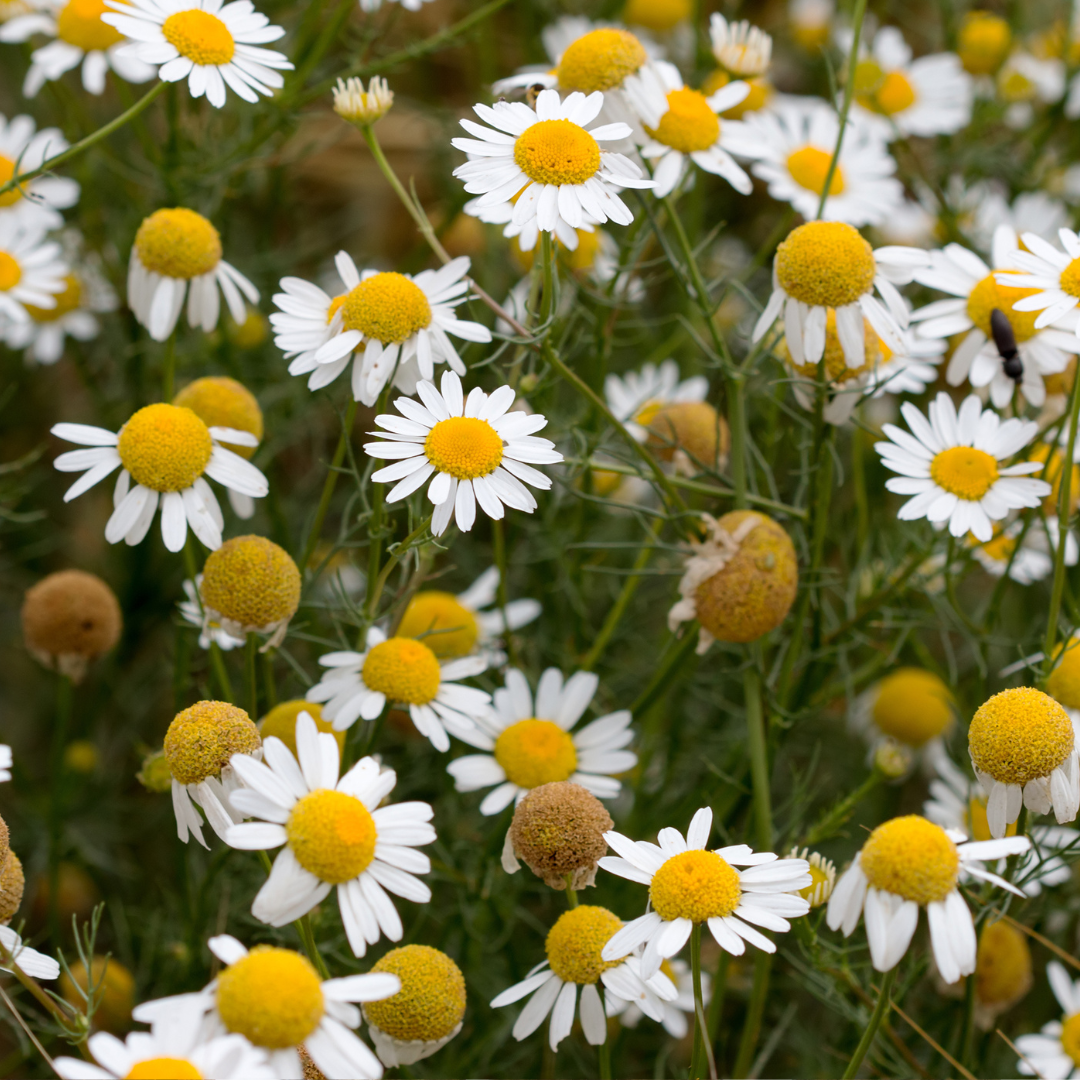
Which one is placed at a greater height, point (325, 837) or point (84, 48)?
point (84, 48)

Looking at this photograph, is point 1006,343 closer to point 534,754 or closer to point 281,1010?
point 534,754

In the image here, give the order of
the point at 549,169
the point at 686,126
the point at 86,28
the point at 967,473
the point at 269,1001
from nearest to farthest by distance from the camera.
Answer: the point at 269,1001, the point at 549,169, the point at 967,473, the point at 686,126, the point at 86,28

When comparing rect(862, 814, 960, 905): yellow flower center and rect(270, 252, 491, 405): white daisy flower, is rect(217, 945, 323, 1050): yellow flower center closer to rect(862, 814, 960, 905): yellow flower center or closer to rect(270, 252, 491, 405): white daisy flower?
rect(862, 814, 960, 905): yellow flower center

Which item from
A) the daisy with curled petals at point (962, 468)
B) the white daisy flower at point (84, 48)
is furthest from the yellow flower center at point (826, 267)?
the white daisy flower at point (84, 48)

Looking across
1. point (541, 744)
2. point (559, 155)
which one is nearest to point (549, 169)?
point (559, 155)

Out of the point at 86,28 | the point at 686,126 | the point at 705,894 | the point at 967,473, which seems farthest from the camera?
the point at 86,28

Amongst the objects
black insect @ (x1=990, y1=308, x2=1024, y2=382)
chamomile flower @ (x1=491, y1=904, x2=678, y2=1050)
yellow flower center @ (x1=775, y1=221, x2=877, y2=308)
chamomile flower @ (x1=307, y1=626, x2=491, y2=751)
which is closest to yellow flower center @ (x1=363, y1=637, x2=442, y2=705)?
chamomile flower @ (x1=307, y1=626, x2=491, y2=751)

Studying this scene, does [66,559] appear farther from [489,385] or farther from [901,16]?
[901,16]
